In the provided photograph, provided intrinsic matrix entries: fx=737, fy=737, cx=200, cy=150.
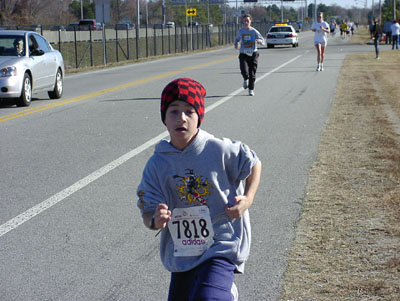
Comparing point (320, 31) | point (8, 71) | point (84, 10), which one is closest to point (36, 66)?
point (8, 71)

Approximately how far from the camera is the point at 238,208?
3.18m

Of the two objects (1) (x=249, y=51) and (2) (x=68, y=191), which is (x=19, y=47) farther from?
(2) (x=68, y=191)

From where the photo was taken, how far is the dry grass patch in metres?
4.47

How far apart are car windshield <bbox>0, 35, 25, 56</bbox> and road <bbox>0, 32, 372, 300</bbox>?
119cm

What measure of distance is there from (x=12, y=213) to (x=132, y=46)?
53.3 metres

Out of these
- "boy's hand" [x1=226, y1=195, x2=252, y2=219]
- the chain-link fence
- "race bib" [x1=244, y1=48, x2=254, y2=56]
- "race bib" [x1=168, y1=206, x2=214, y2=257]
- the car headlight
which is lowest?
the chain-link fence

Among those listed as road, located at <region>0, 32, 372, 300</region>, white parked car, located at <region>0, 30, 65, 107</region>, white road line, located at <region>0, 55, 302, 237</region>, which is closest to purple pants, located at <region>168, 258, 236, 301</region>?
road, located at <region>0, 32, 372, 300</region>

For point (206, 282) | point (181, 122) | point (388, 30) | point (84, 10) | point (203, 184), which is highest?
point (181, 122)

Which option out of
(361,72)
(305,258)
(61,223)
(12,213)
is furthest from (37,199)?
(361,72)

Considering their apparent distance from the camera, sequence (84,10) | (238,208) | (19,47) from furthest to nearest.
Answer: (84,10), (19,47), (238,208)

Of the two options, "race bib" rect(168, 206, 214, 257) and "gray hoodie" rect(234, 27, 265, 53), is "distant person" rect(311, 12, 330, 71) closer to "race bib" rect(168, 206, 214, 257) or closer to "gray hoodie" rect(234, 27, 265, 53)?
"gray hoodie" rect(234, 27, 265, 53)

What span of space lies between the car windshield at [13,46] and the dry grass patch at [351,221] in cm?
746

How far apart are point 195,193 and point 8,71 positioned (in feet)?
41.0

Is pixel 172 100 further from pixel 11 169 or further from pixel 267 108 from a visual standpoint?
pixel 267 108
